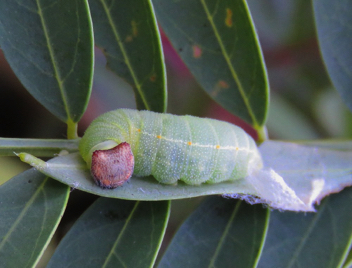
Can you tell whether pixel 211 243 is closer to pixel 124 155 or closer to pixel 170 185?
pixel 170 185

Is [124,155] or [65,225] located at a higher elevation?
[124,155]

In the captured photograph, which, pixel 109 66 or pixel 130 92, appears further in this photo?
pixel 130 92

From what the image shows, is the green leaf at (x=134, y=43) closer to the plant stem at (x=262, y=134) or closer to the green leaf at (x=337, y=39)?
the plant stem at (x=262, y=134)

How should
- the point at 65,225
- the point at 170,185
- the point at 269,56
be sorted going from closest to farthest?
the point at 170,185, the point at 65,225, the point at 269,56

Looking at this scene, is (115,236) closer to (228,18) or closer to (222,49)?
(222,49)

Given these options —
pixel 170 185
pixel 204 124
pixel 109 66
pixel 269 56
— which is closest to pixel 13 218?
pixel 170 185

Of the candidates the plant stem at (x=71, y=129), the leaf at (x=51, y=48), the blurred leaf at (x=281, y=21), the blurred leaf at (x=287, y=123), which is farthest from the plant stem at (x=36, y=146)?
the blurred leaf at (x=281, y=21)

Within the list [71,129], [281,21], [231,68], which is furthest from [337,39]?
[281,21]
